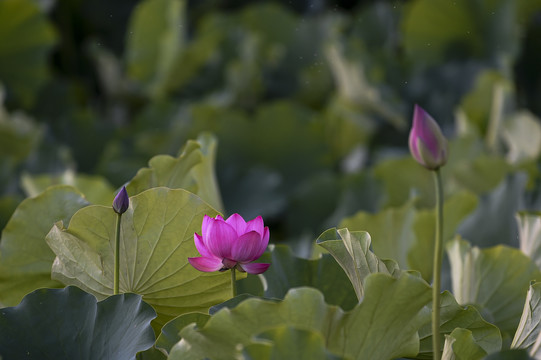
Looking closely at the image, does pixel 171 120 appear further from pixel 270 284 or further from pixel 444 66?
pixel 270 284

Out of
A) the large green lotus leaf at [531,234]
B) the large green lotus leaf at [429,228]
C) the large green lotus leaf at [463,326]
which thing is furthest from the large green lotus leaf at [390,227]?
the large green lotus leaf at [463,326]

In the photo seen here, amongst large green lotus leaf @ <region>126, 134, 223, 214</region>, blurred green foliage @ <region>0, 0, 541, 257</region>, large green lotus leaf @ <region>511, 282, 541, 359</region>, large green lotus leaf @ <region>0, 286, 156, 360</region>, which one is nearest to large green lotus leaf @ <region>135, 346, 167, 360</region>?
large green lotus leaf @ <region>0, 286, 156, 360</region>

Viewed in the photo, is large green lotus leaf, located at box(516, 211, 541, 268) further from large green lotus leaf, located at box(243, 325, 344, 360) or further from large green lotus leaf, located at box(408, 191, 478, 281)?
large green lotus leaf, located at box(243, 325, 344, 360)

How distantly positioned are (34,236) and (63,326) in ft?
0.35

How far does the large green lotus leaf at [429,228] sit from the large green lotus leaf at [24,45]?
103 centimetres

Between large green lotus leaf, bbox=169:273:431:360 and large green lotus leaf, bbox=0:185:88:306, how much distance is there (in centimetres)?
19

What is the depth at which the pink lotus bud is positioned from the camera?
42 cm

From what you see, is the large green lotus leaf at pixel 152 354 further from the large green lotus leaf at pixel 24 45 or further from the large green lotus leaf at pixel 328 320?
the large green lotus leaf at pixel 24 45

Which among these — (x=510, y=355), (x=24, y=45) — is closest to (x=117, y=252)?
(x=510, y=355)

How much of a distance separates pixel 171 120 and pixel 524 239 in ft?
3.50

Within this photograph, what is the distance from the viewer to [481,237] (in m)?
0.95

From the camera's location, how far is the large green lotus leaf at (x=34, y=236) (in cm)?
58

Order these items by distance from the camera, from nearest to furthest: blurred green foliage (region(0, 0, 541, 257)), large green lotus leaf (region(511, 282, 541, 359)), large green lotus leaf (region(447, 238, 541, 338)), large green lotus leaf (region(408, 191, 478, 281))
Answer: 1. large green lotus leaf (region(511, 282, 541, 359))
2. large green lotus leaf (region(447, 238, 541, 338))
3. large green lotus leaf (region(408, 191, 478, 281))
4. blurred green foliage (region(0, 0, 541, 257))

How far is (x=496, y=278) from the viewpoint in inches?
25.0
